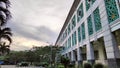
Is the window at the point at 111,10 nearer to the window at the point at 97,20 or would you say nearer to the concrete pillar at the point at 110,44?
the concrete pillar at the point at 110,44

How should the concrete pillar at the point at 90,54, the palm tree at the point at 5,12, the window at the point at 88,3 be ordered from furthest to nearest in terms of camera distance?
the concrete pillar at the point at 90,54
the window at the point at 88,3
the palm tree at the point at 5,12

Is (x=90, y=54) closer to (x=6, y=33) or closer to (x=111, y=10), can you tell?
(x=111, y=10)

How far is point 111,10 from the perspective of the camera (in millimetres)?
12156

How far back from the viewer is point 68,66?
1087 inches

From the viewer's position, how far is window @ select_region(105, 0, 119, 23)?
11.5 m

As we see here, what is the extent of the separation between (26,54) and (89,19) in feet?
171

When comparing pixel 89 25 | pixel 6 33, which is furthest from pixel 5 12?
pixel 89 25

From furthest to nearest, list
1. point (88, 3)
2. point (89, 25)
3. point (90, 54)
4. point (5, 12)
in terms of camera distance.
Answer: point (88, 3)
point (89, 25)
point (90, 54)
point (5, 12)

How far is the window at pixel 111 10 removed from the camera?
11.5m

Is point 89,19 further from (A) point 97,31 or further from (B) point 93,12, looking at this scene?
(A) point 97,31

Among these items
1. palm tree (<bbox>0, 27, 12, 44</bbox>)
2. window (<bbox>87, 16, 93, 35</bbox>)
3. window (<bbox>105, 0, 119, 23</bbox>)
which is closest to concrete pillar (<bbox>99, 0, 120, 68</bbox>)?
window (<bbox>105, 0, 119, 23</bbox>)

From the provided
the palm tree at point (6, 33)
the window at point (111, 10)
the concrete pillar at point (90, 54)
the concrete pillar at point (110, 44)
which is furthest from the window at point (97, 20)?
the palm tree at point (6, 33)

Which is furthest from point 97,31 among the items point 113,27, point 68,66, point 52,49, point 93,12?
point 52,49

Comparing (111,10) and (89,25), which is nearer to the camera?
(111,10)
